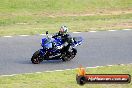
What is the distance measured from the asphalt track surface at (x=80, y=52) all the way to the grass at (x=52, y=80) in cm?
84

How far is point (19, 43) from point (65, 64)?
3762 millimetres

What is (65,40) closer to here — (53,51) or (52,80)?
(53,51)

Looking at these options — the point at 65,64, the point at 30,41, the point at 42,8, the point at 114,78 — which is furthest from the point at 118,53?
the point at 42,8

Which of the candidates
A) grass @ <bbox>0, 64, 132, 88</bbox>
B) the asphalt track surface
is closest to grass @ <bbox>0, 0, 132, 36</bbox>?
the asphalt track surface

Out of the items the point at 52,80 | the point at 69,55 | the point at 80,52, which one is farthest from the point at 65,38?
the point at 52,80

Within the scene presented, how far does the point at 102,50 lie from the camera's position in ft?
66.3

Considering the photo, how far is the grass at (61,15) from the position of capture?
25172mm

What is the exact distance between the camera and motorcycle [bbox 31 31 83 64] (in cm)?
1773

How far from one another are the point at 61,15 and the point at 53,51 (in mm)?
12840

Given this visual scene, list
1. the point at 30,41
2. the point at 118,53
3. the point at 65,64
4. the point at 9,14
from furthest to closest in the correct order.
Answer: the point at 9,14
the point at 30,41
the point at 118,53
the point at 65,64

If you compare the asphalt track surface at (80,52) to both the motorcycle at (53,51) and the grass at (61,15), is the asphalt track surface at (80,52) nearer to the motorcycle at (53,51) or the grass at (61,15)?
the motorcycle at (53,51)

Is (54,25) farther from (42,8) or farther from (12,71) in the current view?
(12,71)

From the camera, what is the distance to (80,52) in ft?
65.2

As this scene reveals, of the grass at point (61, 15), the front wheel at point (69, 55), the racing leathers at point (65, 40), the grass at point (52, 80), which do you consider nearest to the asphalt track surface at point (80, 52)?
the front wheel at point (69, 55)
